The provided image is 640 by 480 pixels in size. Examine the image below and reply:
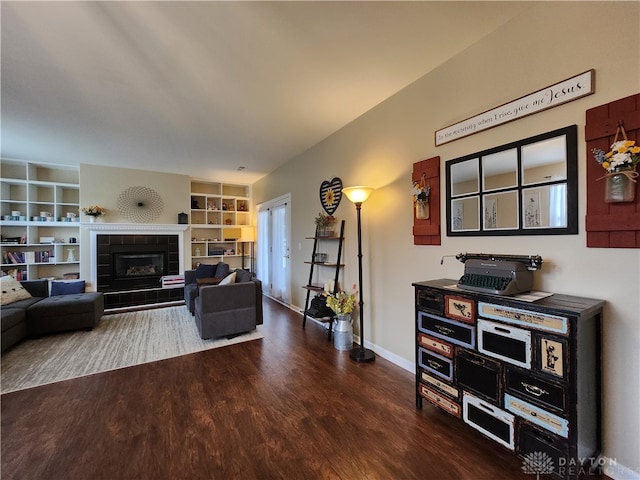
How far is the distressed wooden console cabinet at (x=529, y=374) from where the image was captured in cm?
131

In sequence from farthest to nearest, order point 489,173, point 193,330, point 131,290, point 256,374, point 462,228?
→ 1. point 131,290
2. point 193,330
3. point 256,374
4. point 462,228
5. point 489,173

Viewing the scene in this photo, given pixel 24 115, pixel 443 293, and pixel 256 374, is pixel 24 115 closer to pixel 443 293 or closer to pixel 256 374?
pixel 256 374

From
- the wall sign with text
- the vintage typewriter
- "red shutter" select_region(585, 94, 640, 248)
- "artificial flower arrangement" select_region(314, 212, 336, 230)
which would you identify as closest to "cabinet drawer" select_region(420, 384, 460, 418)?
the vintage typewriter

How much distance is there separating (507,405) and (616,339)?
2.21 ft

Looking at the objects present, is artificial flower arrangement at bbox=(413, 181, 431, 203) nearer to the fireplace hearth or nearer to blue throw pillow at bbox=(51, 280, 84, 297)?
the fireplace hearth

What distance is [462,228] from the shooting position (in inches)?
87.0

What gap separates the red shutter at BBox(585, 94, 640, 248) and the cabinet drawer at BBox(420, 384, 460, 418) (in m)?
1.30

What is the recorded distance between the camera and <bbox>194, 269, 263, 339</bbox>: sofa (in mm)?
3424

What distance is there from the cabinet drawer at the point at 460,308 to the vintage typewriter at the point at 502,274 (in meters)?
0.09

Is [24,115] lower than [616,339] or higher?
higher

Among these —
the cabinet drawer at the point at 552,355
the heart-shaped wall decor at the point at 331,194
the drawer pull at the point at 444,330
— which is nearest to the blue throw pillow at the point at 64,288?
the heart-shaped wall decor at the point at 331,194

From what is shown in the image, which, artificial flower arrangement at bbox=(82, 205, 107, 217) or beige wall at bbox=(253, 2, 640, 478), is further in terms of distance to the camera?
artificial flower arrangement at bbox=(82, 205, 107, 217)

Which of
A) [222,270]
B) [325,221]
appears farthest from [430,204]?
[222,270]

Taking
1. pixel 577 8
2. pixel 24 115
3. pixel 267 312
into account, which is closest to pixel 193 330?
pixel 267 312
